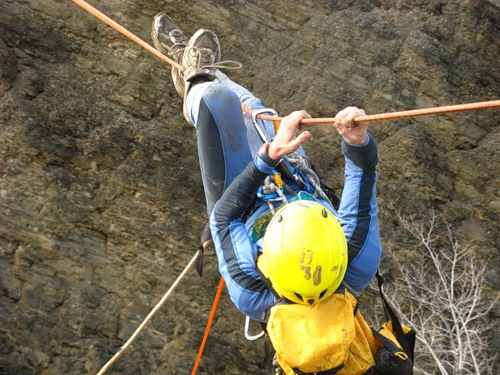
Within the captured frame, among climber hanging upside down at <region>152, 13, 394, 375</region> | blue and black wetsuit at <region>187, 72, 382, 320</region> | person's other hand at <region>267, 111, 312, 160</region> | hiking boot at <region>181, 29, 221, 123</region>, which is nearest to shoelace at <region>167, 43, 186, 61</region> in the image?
hiking boot at <region>181, 29, 221, 123</region>

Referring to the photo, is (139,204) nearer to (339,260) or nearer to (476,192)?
(476,192)

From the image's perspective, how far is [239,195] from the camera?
289 cm

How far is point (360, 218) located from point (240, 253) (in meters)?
0.53

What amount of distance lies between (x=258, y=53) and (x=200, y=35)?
122 inches

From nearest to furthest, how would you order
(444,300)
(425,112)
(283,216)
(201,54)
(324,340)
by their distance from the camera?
(425,112)
(324,340)
(283,216)
(201,54)
(444,300)

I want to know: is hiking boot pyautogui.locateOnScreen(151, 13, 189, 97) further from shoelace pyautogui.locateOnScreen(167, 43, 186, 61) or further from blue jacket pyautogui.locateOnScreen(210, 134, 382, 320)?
blue jacket pyautogui.locateOnScreen(210, 134, 382, 320)

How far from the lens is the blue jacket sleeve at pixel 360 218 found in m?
2.81

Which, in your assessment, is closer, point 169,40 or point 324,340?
point 324,340

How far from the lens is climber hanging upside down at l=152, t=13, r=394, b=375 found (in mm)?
2637

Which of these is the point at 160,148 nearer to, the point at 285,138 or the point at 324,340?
the point at 285,138

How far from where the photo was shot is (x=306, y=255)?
262 cm

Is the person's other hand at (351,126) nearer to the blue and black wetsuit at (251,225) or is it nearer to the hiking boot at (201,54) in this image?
the blue and black wetsuit at (251,225)

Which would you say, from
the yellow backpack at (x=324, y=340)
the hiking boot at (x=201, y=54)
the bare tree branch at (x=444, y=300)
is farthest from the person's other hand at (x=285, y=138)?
the bare tree branch at (x=444, y=300)

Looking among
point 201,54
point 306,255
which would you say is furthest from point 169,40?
point 306,255
